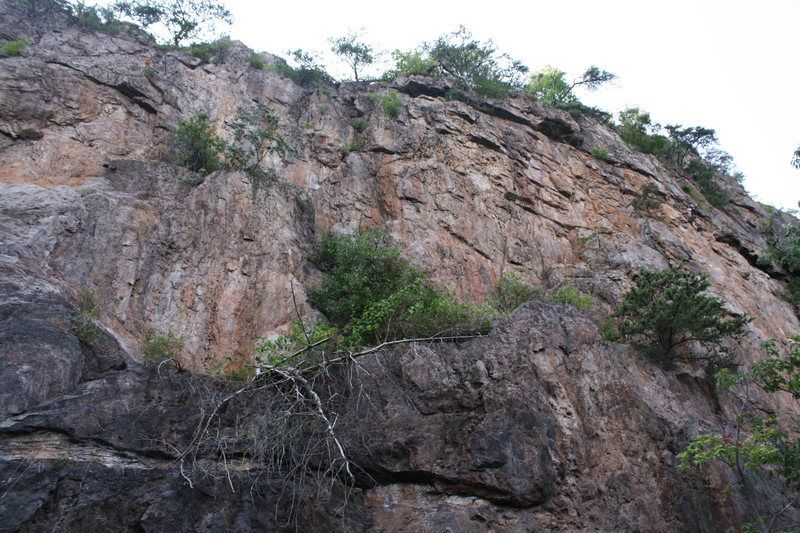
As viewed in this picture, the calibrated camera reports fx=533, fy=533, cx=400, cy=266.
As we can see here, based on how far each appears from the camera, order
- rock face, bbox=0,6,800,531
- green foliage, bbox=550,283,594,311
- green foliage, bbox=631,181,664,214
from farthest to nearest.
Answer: green foliage, bbox=631,181,664,214, green foliage, bbox=550,283,594,311, rock face, bbox=0,6,800,531

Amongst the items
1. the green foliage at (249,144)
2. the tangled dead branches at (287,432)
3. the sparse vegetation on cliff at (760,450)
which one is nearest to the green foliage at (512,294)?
the sparse vegetation on cliff at (760,450)

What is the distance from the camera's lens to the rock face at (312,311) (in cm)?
779

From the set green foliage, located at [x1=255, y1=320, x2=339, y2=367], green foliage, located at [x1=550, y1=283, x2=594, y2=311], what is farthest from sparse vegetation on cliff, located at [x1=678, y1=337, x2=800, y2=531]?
green foliage, located at [x1=255, y1=320, x2=339, y2=367]

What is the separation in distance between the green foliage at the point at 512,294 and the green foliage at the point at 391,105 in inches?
357

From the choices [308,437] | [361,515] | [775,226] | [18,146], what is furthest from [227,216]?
[775,226]

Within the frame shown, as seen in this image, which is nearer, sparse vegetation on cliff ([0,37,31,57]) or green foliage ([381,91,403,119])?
sparse vegetation on cliff ([0,37,31,57])

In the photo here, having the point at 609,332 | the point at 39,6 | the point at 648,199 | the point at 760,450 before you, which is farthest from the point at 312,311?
the point at 39,6

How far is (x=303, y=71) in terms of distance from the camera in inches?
926

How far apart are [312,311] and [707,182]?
72.3ft

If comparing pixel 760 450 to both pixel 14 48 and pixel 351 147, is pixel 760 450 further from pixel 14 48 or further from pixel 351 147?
pixel 14 48

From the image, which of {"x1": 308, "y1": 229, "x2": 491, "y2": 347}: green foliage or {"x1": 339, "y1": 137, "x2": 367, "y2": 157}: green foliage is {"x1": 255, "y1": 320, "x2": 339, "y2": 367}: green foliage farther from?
{"x1": 339, "y1": 137, "x2": 367, "y2": 157}: green foliage

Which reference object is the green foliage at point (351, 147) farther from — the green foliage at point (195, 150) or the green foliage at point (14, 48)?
the green foliage at point (14, 48)

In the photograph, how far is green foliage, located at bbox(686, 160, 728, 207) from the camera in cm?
2533

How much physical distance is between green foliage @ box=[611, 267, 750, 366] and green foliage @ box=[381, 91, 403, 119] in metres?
12.0
